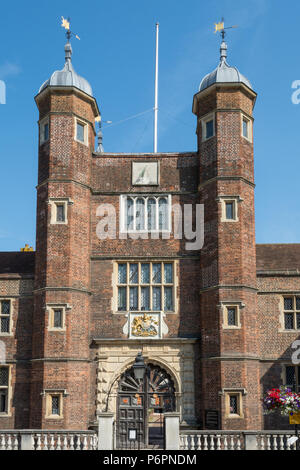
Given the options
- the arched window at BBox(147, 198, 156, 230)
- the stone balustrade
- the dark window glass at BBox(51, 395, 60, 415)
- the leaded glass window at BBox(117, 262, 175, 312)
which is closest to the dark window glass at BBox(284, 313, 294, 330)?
the leaded glass window at BBox(117, 262, 175, 312)

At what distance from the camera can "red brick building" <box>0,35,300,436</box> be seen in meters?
20.0

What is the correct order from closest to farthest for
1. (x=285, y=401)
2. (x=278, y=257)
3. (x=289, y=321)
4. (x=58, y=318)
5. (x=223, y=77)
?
(x=285, y=401) → (x=58, y=318) → (x=289, y=321) → (x=223, y=77) → (x=278, y=257)

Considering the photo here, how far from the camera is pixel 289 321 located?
21.3 metres

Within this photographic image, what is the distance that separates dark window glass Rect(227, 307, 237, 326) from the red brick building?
45mm

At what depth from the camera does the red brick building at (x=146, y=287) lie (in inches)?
786

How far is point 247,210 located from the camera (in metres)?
21.2

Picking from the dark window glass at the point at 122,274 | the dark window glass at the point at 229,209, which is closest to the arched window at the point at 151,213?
the dark window glass at the point at 122,274

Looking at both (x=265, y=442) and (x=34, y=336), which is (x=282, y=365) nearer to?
(x=265, y=442)

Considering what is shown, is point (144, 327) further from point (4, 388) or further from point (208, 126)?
point (208, 126)

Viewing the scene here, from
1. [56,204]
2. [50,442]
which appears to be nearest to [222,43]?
[56,204]

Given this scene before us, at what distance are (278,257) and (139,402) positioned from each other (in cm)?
717

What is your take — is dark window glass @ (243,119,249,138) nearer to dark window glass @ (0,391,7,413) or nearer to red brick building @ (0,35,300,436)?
red brick building @ (0,35,300,436)

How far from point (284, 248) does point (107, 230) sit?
6.81 meters
